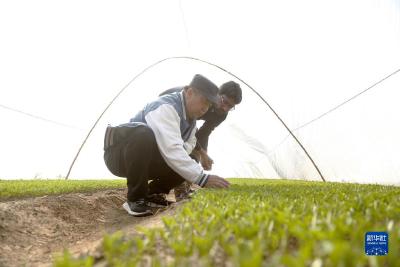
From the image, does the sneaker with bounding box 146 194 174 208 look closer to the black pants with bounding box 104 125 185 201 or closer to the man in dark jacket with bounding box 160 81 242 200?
the black pants with bounding box 104 125 185 201

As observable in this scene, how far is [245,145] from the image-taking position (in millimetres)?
9484

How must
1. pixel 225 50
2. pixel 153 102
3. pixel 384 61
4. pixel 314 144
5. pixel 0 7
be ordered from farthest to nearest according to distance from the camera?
pixel 225 50, pixel 314 144, pixel 0 7, pixel 384 61, pixel 153 102

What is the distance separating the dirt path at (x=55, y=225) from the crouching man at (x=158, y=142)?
315 mm

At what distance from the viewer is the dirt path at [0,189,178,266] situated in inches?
85.4

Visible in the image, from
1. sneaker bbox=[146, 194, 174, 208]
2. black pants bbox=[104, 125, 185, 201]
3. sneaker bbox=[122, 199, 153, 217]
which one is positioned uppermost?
black pants bbox=[104, 125, 185, 201]

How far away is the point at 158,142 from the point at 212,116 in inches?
89.4

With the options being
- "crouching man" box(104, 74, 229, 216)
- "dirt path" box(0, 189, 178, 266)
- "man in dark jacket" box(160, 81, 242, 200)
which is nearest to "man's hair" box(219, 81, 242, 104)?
"man in dark jacket" box(160, 81, 242, 200)

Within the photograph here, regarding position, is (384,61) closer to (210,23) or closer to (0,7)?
(210,23)

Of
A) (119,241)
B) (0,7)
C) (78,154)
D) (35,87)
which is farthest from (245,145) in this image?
(119,241)

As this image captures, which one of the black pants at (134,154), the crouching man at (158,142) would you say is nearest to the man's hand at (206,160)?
the crouching man at (158,142)

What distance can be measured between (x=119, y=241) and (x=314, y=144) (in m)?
6.62

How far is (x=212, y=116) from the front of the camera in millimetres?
4949

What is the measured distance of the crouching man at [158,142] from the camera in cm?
272

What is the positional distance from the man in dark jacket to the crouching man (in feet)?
2.69
